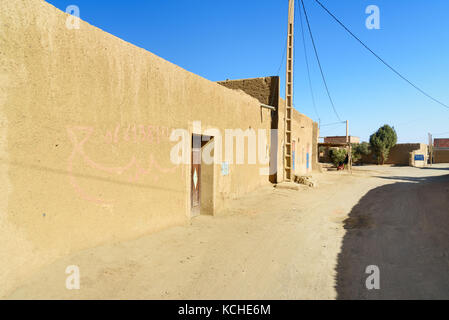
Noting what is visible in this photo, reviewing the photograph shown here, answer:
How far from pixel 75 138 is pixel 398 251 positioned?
205 inches

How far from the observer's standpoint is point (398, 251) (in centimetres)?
463

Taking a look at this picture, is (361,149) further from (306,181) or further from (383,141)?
(306,181)

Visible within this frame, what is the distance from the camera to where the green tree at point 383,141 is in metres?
33.2

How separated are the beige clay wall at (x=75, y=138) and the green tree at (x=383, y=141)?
33.8m

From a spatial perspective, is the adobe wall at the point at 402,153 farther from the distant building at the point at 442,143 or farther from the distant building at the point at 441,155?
the distant building at the point at 442,143

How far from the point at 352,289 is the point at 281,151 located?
31.2 feet

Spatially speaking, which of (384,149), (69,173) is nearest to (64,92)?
(69,173)

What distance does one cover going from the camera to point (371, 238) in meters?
5.34

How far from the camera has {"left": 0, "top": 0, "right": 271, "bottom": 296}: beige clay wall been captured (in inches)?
114

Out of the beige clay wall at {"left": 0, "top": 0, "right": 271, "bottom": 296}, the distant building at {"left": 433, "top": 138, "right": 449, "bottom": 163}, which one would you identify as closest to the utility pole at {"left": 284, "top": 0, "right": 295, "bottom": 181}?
the beige clay wall at {"left": 0, "top": 0, "right": 271, "bottom": 296}

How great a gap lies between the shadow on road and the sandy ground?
0.04ft

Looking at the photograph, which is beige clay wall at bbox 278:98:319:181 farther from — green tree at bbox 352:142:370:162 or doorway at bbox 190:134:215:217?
green tree at bbox 352:142:370:162

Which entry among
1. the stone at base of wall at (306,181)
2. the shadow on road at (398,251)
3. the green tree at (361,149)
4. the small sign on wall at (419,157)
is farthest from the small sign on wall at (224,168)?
the small sign on wall at (419,157)
